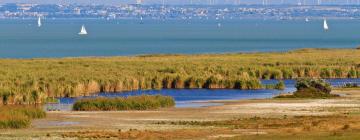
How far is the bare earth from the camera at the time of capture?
1524 inches

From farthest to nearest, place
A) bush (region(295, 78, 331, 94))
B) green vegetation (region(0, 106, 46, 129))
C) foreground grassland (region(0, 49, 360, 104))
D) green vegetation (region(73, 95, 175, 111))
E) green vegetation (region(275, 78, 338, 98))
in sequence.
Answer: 1. foreground grassland (region(0, 49, 360, 104))
2. bush (region(295, 78, 331, 94))
3. green vegetation (region(275, 78, 338, 98))
4. green vegetation (region(73, 95, 175, 111))
5. green vegetation (region(0, 106, 46, 129))

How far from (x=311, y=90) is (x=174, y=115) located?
14.5 meters

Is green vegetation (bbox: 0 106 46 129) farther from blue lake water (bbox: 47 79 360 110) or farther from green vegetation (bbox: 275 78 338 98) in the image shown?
green vegetation (bbox: 275 78 338 98)

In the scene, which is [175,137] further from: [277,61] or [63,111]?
[277,61]

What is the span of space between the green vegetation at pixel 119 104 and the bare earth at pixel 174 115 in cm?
90

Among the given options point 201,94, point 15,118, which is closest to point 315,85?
point 201,94

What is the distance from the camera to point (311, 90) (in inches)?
2320

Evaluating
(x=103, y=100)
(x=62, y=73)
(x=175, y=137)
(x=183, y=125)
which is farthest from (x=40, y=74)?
(x=175, y=137)

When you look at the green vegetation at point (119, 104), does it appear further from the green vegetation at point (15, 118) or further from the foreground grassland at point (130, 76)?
the foreground grassland at point (130, 76)

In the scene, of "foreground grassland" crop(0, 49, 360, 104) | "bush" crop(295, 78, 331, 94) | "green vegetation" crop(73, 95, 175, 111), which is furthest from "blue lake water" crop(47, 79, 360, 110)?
"green vegetation" crop(73, 95, 175, 111)

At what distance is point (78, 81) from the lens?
6381 centimetres

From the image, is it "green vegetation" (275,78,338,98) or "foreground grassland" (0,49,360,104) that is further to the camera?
"foreground grassland" (0,49,360,104)

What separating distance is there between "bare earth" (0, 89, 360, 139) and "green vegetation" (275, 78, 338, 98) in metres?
1.35

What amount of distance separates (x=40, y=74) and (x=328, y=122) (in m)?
33.1
